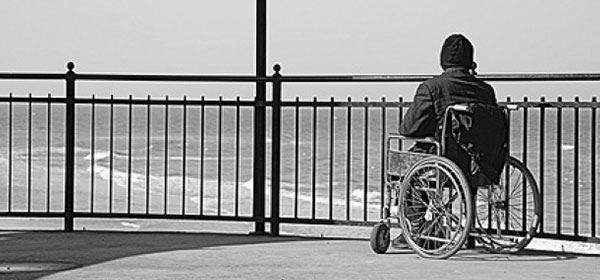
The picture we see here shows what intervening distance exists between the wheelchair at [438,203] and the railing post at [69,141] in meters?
2.62

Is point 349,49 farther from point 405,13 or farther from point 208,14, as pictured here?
point 208,14

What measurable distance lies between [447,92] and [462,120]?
209 millimetres

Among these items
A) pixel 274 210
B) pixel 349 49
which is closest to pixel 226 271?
pixel 274 210

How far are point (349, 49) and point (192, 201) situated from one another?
14.8m

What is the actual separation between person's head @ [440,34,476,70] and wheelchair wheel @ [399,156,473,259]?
0.68 m

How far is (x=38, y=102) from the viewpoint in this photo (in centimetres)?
Answer: 1091

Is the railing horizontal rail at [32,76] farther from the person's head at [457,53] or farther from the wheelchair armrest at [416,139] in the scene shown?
the person's head at [457,53]

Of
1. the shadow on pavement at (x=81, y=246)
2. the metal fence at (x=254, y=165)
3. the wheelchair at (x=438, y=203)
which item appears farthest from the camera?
the metal fence at (x=254, y=165)

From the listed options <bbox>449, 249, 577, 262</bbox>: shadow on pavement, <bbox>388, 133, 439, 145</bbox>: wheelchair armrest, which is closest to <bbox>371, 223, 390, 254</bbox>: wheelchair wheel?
<bbox>449, 249, 577, 262</bbox>: shadow on pavement

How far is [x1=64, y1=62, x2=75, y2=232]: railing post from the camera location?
35.6ft

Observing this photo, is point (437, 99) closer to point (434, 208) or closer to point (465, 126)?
point (465, 126)

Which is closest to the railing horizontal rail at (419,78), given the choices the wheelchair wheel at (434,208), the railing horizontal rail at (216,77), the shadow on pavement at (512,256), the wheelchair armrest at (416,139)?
the railing horizontal rail at (216,77)

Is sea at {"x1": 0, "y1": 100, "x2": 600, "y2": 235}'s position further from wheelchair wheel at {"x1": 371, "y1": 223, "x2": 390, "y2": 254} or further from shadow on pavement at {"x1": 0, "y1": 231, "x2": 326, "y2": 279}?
wheelchair wheel at {"x1": 371, "y1": 223, "x2": 390, "y2": 254}

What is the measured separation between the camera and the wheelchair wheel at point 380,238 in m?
9.33
